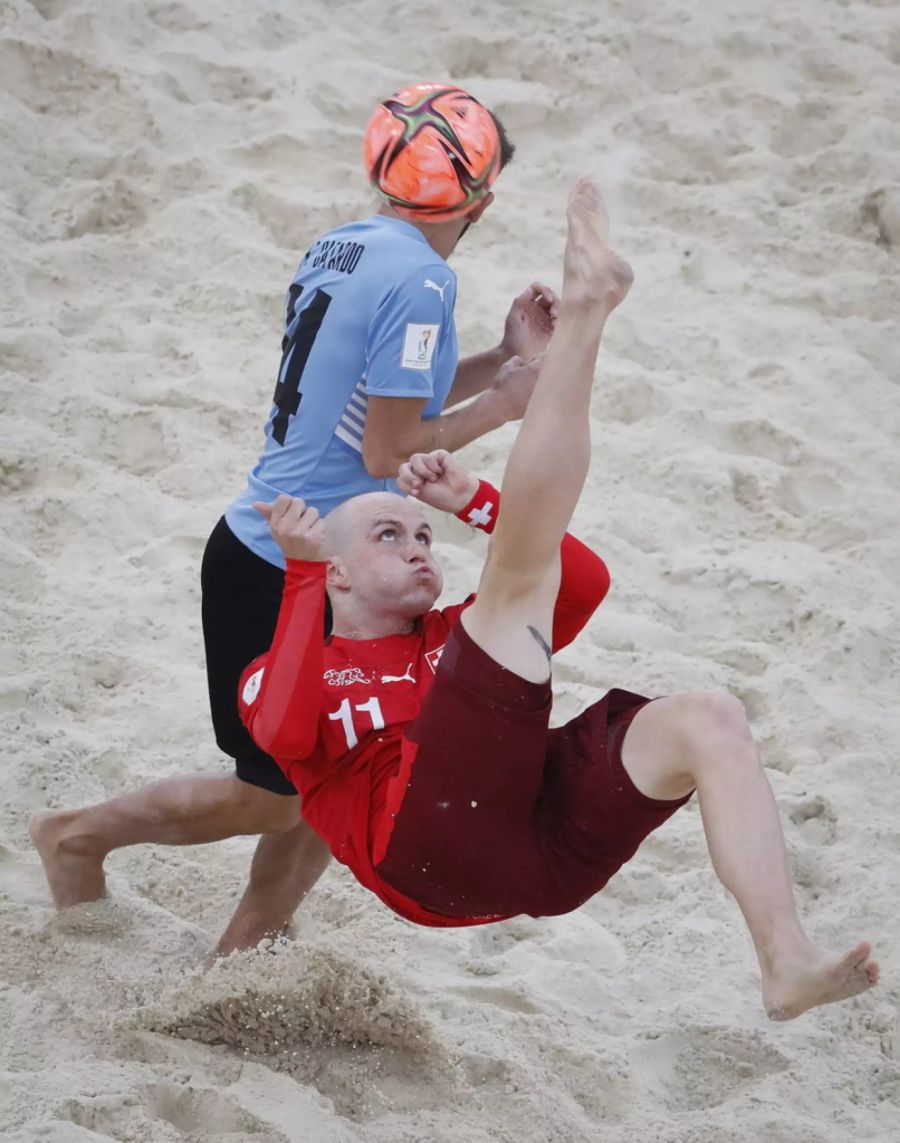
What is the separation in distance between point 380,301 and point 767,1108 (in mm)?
1742

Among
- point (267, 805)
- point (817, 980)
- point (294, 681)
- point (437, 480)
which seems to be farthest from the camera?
point (267, 805)

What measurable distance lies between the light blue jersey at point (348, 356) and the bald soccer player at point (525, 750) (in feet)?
1.10

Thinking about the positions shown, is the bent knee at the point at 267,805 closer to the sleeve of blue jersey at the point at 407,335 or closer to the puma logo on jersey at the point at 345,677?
the puma logo on jersey at the point at 345,677

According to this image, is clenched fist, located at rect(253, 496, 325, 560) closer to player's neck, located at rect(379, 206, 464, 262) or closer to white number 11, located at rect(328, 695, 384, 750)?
white number 11, located at rect(328, 695, 384, 750)

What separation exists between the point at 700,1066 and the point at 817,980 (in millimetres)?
1093

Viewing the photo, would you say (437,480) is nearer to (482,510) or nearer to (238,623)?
(482,510)

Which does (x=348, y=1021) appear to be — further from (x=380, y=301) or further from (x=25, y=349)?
(x=25, y=349)

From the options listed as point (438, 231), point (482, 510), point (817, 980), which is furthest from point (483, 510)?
point (817, 980)

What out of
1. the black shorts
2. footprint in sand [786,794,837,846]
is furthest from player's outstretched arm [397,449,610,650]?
footprint in sand [786,794,837,846]

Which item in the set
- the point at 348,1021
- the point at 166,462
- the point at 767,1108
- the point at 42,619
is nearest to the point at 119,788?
the point at 42,619

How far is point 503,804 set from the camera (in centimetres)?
243

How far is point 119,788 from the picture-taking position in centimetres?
373

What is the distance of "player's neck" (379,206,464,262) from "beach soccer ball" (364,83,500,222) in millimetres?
19

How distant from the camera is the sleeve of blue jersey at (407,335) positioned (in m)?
2.91
